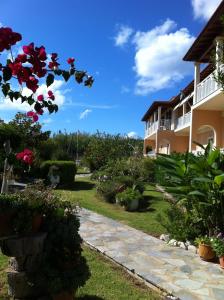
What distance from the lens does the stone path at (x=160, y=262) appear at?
5.98m

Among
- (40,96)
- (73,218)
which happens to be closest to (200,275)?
(73,218)

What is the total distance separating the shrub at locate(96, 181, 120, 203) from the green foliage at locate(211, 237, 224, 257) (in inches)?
335

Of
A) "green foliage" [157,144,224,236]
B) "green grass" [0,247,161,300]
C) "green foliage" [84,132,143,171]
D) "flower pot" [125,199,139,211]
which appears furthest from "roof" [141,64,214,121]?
"green grass" [0,247,161,300]

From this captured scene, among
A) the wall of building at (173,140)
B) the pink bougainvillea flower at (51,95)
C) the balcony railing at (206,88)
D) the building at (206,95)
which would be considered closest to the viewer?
the pink bougainvillea flower at (51,95)

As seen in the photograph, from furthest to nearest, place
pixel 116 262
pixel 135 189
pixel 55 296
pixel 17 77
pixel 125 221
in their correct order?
pixel 135 189, pixel 125 221, pixel 116 262, pixel 55 296, pixel 17 77

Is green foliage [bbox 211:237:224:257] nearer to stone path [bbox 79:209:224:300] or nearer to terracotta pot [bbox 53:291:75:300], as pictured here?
stone path [bbox 79:209:224:300]

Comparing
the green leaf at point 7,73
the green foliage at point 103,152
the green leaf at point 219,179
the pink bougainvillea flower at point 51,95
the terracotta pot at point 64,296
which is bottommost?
the terracotta pot at point 64,296

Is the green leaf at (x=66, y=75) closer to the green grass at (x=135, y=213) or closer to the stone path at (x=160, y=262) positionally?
the stone path at (x=160, y=262)

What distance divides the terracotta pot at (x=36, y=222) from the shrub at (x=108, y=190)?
1103cm

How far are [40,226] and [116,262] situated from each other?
2.80 m

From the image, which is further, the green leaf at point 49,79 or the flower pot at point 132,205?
the flower pot at point 132,205

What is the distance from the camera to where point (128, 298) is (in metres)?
5.35

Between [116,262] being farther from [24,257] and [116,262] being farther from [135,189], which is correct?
[135,189]

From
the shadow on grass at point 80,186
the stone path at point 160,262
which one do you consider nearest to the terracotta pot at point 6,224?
the stone path at point 160,262
